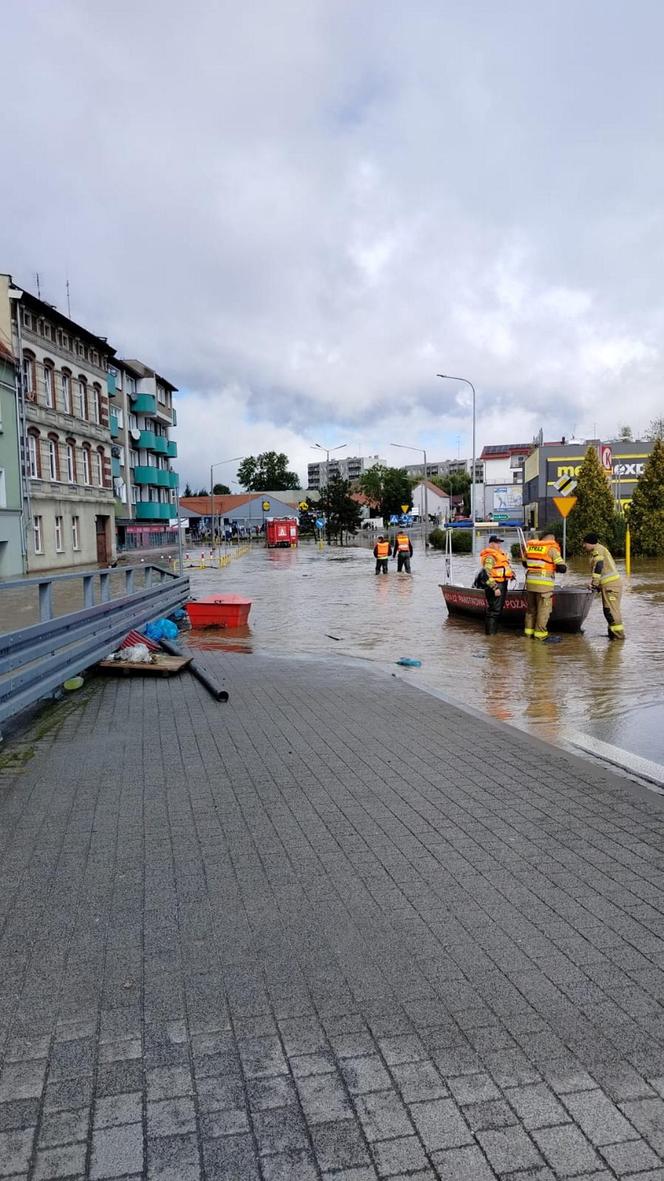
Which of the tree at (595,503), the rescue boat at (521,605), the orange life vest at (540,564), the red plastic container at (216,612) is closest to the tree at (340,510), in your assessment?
the tree at (595,503)

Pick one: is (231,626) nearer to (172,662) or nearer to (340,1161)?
(172,662)

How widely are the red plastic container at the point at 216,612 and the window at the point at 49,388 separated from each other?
27044 millimetres

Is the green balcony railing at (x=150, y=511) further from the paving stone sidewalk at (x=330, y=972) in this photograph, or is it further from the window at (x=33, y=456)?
the paving stone sidewalk at (x=330, y=972)

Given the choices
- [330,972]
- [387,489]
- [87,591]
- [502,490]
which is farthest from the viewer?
[387,489]

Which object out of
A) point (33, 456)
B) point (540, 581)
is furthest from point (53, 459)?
point (540, 581)

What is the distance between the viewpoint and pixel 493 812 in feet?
16.7

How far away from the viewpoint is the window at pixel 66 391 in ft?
137

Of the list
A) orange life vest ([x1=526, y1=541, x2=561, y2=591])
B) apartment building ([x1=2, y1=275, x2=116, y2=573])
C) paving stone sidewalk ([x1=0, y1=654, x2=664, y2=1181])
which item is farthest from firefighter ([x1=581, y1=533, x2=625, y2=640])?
apartment building ([x1=2, y1=275, x2=116, y2=573])

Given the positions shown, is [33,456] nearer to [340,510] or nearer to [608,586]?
[608,586]

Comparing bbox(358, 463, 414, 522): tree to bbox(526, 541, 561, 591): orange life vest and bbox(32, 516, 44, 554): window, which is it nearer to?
bbox(32, 516, 44, 554): window

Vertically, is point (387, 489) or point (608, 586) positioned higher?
point (387, 489)

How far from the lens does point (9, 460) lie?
34500 mm

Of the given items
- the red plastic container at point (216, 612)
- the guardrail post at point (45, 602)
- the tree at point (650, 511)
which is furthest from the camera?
the tree at point (650, 511)

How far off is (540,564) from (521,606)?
1.88 meters
